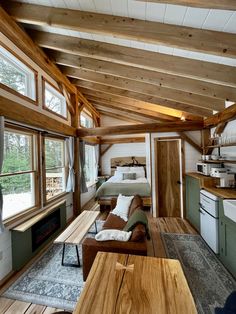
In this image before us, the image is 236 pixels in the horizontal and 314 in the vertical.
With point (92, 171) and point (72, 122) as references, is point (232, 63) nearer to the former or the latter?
point (72, 122)

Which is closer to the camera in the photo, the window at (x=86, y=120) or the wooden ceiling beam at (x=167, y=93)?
the wooden ceiling beam at (x=167, y=93)

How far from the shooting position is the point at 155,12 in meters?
1.67

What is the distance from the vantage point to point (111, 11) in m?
1.86

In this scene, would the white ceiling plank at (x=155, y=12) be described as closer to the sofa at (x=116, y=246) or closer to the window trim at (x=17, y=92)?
the window trim at (x=17, y=92)

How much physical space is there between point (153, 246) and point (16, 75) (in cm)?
382

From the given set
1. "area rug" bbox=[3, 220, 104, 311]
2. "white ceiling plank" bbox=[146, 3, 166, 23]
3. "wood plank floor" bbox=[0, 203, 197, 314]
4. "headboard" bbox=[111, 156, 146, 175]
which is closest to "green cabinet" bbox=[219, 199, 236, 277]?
"wood plank floor" bbox=[0, 203, 197, 314]

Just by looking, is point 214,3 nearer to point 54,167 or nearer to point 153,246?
point 153,246

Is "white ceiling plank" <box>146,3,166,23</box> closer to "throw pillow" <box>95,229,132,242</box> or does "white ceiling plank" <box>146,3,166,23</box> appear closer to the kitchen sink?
the kitchen sink

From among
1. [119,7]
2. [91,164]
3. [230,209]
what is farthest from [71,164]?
[230,209]

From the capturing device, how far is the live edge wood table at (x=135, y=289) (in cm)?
86

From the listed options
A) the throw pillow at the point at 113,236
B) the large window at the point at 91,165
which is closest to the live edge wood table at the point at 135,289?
the throw pillow at the point at 113,236

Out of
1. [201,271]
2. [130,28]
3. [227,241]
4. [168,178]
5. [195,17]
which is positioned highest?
[130,28]

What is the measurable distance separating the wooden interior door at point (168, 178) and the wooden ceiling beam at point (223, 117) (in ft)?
3.23

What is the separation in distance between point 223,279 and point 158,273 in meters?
1.72
